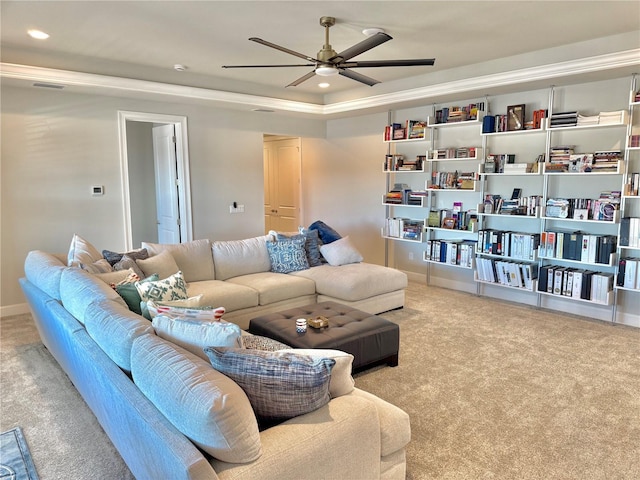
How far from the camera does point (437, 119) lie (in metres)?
5.80

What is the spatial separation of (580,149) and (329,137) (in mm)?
3951

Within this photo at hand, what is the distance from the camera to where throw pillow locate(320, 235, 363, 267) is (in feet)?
16.5

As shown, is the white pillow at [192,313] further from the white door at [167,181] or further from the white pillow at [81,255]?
the white door at [167,181]

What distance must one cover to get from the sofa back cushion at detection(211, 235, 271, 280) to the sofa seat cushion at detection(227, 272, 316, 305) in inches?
3.5

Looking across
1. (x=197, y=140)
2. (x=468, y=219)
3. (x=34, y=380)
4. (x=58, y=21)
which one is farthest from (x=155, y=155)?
(x=468, y=219)

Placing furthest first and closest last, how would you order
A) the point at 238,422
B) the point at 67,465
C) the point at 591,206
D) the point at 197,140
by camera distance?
the point at 197,140
the point at 591,206
the point at 67,465
the point at 238,422

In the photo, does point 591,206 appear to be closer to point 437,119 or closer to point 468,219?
point 468,219

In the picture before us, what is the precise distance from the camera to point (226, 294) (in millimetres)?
4047

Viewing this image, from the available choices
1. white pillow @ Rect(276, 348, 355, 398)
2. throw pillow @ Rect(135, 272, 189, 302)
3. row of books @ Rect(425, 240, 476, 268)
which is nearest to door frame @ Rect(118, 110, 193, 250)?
throw pillow @ Rect(135, 272, 189, 302)

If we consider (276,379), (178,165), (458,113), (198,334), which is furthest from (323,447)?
(178,165)

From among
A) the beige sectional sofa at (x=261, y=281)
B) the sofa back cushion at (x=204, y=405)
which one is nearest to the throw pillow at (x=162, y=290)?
the beige sectional sofa at (x=261, y=281)

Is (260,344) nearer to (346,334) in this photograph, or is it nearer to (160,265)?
(346,334)

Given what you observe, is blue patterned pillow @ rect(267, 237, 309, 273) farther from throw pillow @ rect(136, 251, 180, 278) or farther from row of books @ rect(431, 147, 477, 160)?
row of books @ rect(431, 147, 477, 160)

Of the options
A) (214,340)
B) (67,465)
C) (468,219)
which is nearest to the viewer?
(214,340)
